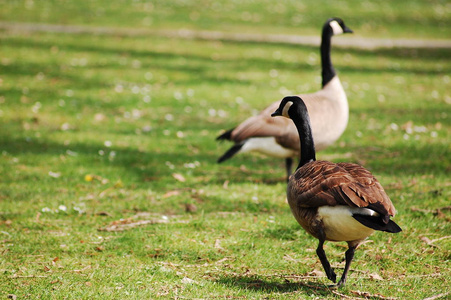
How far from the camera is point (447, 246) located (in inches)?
220

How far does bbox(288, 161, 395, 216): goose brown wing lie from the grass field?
84 centimetres

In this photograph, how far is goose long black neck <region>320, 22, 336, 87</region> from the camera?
8.20 metres

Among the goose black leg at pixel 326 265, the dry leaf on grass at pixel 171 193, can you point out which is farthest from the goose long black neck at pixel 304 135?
the dry leaf on grass at pixel 171 193

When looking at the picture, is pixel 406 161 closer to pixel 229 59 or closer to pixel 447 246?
pixel 447 246

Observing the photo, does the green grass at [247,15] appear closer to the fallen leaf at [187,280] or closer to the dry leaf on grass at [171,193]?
the dry leaf on grass at [171,193]

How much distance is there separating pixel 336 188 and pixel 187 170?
14.4 feet

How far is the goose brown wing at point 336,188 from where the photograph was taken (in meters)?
4.06

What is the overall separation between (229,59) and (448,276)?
12.6m

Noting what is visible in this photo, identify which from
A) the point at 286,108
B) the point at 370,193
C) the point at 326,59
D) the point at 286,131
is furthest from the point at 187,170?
the point at 370,193

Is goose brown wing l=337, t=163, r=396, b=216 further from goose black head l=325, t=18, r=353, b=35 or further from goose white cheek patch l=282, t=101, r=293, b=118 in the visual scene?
goose black head l=325, t=18, r=353, b=35

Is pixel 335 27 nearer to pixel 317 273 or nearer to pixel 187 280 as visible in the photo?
pixel 317 273

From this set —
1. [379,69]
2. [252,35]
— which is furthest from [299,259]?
[252,35]

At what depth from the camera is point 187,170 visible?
8.36m

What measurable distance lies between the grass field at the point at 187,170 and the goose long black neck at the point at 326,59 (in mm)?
1523
